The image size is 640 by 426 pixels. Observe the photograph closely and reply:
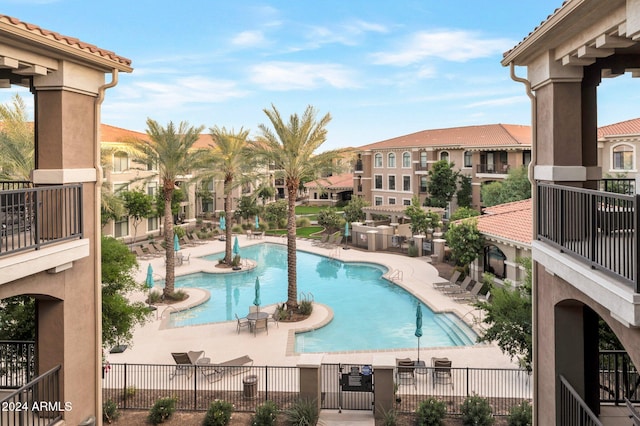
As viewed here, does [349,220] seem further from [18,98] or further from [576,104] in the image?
[576,104]

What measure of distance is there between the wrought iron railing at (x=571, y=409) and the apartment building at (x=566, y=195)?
2 centimetres

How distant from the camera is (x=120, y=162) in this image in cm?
4512

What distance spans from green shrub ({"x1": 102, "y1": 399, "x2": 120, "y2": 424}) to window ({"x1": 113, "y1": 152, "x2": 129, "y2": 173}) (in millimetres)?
34692

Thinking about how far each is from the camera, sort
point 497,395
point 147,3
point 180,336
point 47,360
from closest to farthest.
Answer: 1. point 47,360
2. point 497,395
3. point 180,336
4. point 147,3

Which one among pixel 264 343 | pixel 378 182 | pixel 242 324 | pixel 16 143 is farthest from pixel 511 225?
pixel 378 182

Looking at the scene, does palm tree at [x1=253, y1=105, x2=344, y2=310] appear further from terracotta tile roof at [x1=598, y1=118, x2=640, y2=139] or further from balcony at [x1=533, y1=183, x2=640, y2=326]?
terracotta tile roof at [x1=598, y1=118, x2=640, y2=139]

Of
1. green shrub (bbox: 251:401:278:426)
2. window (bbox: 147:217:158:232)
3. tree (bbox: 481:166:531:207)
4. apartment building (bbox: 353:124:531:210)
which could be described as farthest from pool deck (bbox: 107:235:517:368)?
apartment building (bbox: 353:124:531:210)

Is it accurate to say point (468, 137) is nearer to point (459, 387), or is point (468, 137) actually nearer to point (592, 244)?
point (459, 387)

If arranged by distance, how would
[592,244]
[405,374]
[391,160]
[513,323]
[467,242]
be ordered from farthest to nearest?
1. [391,160]
2. [467,242]
3. [405,374]
4. [513,323]
5. [592,244]

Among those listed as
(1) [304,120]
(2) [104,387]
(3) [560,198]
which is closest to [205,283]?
(1) [304,120]

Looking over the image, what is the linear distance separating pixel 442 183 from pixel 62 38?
47423 mm

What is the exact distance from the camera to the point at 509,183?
43500 mm

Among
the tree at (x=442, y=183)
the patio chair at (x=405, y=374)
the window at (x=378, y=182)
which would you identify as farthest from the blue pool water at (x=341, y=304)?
the window at (x=378, y=182)

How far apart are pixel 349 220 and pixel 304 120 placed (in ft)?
86.8
